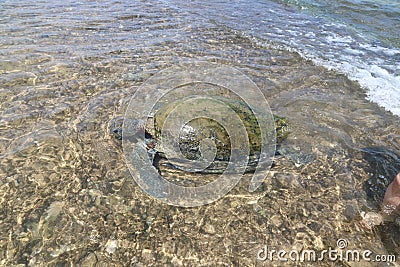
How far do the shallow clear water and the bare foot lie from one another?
0.39 ft

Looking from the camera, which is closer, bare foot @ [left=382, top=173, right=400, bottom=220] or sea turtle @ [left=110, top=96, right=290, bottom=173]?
bare foot @ [left=382, top=173, right=400, bottom=220]

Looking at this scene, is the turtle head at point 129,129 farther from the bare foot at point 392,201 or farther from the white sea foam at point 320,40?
the white sea foam at point 320,40

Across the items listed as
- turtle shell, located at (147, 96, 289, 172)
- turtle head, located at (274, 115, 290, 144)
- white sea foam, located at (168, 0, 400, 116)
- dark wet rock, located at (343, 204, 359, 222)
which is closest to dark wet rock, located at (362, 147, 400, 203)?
dark wet rock, located at (343, 204, 359, 222)

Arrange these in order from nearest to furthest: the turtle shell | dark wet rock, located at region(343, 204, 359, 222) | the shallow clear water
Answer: the shallow clear water
dark wet rock, located at region(343, 204, 359, 222)
the turtle shell

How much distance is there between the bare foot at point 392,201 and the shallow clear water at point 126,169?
117 mm

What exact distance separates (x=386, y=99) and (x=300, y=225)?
3.85m

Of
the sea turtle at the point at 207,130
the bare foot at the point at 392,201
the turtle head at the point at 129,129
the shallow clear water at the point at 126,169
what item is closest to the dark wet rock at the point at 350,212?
the shallow clear water at the point at 126,169

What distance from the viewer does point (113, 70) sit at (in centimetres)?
596

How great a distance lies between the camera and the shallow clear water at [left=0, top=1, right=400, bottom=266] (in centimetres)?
298

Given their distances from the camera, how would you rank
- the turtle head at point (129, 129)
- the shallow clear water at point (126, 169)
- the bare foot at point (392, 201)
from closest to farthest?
the shallow clear water at point (126, 169), the bare foot at point (392, 201), the turtle head at point (129, 129)

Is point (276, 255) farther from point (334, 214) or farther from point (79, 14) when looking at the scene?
point (79, 14)

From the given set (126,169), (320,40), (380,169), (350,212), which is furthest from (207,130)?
(320,40)

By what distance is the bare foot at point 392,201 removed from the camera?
3.18 metres

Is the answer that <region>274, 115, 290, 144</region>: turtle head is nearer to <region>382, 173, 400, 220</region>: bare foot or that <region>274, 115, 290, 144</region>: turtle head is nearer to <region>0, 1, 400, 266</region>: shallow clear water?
<region>0, 1, 400, 266</region>: shallow clear water
